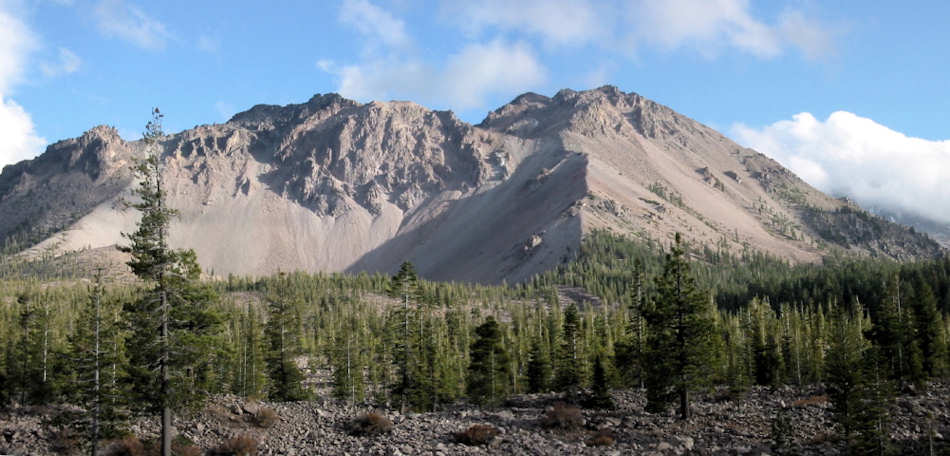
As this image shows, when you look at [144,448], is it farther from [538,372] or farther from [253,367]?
[538,372]

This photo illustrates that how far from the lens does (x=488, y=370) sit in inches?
2301

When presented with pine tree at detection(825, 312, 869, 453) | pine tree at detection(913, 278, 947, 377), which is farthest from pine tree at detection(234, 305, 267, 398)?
pine tree at detection(913, 278, 947, 377)

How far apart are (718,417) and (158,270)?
34322 millimetres

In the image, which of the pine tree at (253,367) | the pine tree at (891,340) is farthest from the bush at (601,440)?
the pine tree at (253,367)

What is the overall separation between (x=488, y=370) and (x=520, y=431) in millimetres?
23266

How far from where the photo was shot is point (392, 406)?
185ft

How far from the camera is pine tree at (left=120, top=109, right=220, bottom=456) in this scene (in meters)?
28.0

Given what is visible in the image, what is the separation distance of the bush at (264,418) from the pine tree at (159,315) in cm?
738

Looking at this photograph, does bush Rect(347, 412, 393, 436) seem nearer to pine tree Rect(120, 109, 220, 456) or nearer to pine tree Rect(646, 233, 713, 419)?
pine tree Rect(120, 109, 220, 456)

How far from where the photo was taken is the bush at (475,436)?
3203 cm

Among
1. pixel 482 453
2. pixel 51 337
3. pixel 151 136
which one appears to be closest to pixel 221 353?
pixel 151 136

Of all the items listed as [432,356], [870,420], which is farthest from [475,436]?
[432,356]

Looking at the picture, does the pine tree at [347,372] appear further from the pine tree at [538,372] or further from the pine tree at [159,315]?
the pine tree at [159,315]

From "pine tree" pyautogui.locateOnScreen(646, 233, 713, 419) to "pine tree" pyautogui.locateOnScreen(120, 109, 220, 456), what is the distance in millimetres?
27702
